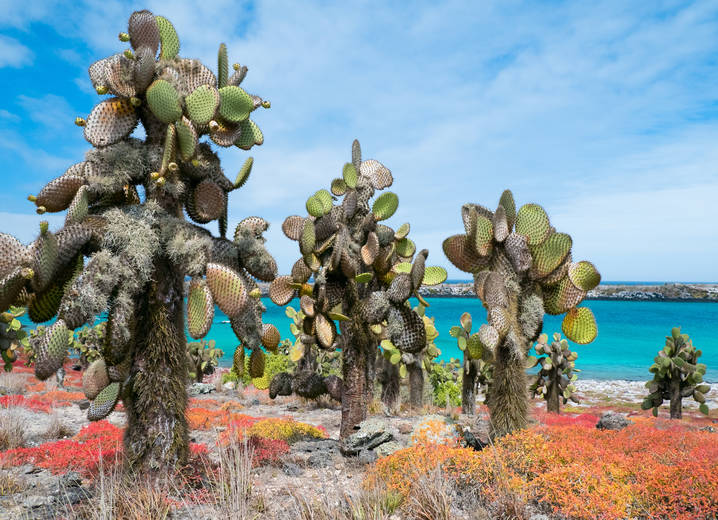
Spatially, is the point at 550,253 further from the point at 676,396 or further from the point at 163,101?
the point at 676,396

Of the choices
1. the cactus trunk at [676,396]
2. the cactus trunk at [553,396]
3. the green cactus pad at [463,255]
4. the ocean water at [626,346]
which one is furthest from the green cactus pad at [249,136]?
the ocean water at [626,346]

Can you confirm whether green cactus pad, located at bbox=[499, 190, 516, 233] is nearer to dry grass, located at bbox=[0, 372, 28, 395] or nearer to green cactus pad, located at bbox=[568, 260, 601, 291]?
green cactus pad, located at bbox=[568, 260, 601, 291]

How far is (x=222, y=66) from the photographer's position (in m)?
4.61

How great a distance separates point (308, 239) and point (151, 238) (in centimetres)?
237

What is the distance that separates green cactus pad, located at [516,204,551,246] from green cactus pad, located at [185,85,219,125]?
413cm

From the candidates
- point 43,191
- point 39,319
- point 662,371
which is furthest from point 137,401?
point 662,371

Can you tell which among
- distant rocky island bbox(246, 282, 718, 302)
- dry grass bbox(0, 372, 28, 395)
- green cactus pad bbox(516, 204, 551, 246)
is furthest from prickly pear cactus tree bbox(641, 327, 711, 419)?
distant rocky island bbox(246, 282, 718, 302)

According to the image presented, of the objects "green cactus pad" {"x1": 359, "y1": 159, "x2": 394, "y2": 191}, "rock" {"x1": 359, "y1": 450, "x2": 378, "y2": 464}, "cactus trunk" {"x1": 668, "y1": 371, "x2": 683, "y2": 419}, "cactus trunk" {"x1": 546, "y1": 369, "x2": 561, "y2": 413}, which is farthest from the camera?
"cactus trunk" {"x1": 546, "y1": 369, "x2": 561, "y2": 413}

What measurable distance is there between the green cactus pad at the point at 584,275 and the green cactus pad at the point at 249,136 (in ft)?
14.0

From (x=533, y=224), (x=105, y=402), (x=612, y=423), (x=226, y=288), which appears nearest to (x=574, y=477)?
(x=533, y=224)

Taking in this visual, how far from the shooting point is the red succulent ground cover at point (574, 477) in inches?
162

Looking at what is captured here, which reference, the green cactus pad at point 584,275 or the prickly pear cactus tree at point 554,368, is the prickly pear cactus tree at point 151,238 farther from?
the prickly pear cactus tree at point 554,368

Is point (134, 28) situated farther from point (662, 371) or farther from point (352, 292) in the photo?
point (662, 371)

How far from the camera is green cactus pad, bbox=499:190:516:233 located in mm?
6301
